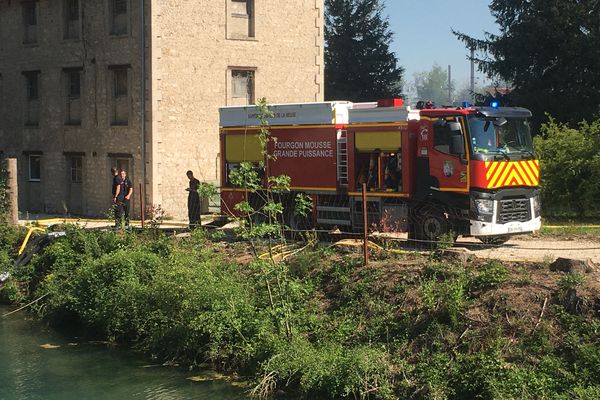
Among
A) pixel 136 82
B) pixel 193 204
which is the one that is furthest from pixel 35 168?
pixel 193 204

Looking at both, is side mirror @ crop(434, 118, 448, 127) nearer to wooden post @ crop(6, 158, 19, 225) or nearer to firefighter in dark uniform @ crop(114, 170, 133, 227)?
firefighter in dark uniform @ crop(114, 170, 133, 227)

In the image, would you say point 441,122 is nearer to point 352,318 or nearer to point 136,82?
point 352,318

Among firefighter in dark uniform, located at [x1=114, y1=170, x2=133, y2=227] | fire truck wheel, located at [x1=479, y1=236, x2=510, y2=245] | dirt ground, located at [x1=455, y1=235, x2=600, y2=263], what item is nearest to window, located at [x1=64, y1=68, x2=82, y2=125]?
firefighter in dark uniform, located at [x1=114, y1=170, x2=133, y2=227]

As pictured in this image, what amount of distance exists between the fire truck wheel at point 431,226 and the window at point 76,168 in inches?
640

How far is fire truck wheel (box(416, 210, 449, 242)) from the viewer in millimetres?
17344

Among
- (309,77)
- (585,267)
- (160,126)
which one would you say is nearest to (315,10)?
(309,77)

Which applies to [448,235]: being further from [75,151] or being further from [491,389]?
[75,151]

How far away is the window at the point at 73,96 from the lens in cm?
3045

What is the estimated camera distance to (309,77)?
102 ft

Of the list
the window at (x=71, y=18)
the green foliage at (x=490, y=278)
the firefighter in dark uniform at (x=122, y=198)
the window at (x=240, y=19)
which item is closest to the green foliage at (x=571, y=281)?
the green foliage at (x=490, y=278)

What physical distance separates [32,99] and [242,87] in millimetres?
8471

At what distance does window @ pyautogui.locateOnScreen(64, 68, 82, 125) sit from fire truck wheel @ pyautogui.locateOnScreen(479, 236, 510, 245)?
1742cm

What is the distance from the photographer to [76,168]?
101 ft

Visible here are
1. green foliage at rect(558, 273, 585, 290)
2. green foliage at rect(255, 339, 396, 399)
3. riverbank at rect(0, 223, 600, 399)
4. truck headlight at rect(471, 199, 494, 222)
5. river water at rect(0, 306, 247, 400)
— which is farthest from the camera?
truck headlight at rect(471, 199, 494, 222)
